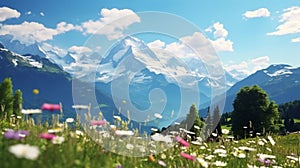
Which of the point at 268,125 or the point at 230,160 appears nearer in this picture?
the point at 230,160

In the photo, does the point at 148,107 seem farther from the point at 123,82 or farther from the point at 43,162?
the point at 43,162

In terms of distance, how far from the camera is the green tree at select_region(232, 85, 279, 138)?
179ft

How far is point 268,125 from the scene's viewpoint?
55.2 metres

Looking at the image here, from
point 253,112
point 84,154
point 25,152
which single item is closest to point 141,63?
point 84,154

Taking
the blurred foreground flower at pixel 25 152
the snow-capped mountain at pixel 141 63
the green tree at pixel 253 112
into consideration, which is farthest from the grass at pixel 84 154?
the green tree at pixel 253 112

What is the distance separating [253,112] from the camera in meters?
54.4

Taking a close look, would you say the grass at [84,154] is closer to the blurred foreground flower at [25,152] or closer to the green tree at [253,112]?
the blurred foreground flower at [25,152]

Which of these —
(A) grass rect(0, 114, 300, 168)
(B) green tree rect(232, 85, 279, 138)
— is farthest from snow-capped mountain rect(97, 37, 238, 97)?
(B) green tree rect(232, 85, 279, 138)

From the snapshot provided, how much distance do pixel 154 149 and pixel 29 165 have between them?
3849 millimetres

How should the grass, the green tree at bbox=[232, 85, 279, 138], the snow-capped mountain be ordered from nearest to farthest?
the grass, the snow-capped mountain, the green tree at bbox=[232, 85, 279, 138]

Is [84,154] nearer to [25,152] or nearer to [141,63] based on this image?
[25,152]

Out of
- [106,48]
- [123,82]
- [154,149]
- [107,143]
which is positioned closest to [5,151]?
[107,143]

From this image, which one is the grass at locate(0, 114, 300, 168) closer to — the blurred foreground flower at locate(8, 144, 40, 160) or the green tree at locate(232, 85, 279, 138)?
the blurred foreground flower at locate(8, 144, 40, 160)

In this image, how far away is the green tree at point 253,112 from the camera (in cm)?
5450
